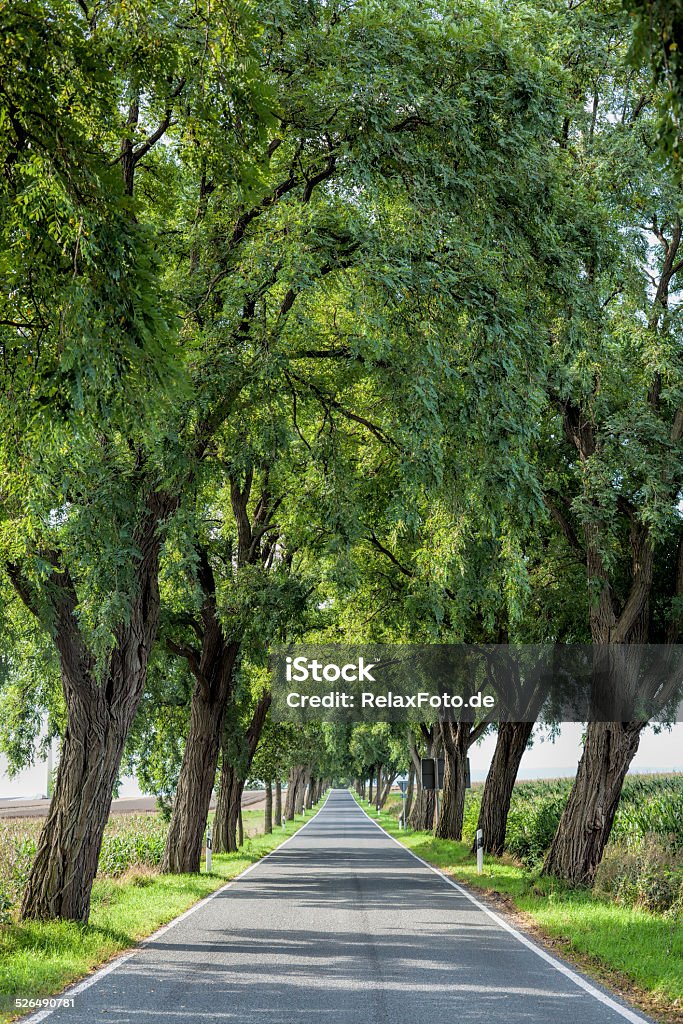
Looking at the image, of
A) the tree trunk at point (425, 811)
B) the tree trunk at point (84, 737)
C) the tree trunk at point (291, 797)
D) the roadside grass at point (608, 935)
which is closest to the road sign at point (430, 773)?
the roadside grass at point (608, 935)

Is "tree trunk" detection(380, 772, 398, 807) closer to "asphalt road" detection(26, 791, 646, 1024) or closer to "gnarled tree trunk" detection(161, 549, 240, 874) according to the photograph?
"gnarled tree trunk" detection(161, 549, 240, 874)

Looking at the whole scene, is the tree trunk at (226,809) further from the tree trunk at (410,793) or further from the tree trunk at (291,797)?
the tree trunk at (291,797)

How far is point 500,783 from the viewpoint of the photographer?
82.6ft

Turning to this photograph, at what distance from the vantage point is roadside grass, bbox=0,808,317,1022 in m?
9.02

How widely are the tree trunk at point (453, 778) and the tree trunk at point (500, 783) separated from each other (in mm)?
4814

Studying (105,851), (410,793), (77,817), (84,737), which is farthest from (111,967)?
(410,793)

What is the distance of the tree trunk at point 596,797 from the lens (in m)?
17.3

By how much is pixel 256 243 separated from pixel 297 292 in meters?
0.59

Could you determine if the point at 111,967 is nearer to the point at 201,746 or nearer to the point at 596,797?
the point at 596,797

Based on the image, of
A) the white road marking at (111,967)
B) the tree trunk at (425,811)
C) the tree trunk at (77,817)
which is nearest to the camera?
the white road marking at (111,967)

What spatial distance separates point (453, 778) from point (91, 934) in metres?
21.1

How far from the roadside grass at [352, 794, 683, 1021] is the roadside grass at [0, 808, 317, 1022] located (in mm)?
4984

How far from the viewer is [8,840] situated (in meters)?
19.5

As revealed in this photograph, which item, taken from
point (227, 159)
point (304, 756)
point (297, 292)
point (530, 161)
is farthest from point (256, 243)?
point (304, 756)
